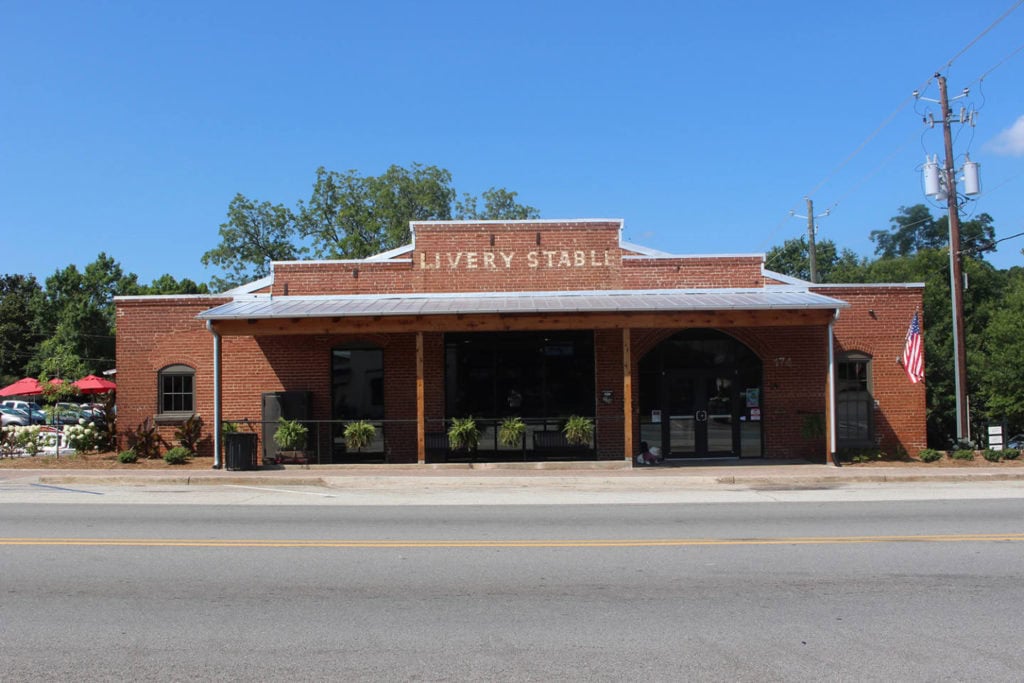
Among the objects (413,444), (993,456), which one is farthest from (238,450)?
(993,456)

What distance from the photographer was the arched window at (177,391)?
62.3 ft

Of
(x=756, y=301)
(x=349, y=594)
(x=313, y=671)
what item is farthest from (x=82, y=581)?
(x=756, y=301)

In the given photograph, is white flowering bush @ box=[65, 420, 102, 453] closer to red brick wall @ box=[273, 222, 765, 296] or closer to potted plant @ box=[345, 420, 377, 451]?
red brick wall @ box=[273, 222, 765, 296]

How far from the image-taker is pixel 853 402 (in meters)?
18.6

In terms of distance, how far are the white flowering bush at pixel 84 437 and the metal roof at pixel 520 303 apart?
478 centimetres

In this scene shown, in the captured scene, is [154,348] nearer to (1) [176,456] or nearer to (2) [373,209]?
(1) [176,456]

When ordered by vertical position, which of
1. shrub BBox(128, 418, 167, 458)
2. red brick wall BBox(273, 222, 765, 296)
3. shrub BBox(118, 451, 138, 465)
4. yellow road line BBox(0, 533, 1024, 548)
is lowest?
yellow road line BBox(0, 533, 1024, 548)

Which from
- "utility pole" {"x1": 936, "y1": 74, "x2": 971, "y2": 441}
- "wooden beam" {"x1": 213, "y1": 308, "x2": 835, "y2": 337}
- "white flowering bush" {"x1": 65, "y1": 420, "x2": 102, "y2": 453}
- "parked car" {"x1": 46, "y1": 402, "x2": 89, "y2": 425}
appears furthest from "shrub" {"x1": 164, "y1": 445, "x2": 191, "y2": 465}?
"utility pole" {"x1": 936, "y1": 74, "x2": 971, "y2": 441}

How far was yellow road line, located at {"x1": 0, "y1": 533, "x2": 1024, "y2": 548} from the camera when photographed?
8.76m

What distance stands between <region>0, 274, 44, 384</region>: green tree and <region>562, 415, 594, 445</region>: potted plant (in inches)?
1927

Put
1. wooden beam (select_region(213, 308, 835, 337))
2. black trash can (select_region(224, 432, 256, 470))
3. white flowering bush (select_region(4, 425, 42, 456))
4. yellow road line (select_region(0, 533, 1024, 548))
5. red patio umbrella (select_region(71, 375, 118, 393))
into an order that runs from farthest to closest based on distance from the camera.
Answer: red patio umbrella (select_region(71, 375, 118, 393))
white flowering bush (select_region(4, 425, 42, 456))
wooden beam (select_region(213, 308, 835, 337))
black trash can (select_region(224, 432, 256, 470))
yellow road line (select_region(0, 533, 1024, 548))

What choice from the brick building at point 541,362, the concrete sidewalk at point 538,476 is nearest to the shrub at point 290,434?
the concrete sidewalk at point 538,476

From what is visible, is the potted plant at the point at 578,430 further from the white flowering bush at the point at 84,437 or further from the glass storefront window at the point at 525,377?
the white flowering bush at the point at 84,437

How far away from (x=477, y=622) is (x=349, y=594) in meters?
1.40
